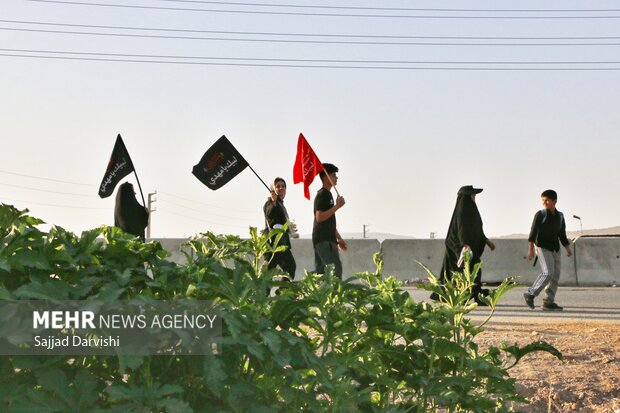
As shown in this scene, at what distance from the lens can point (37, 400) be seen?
2.72m

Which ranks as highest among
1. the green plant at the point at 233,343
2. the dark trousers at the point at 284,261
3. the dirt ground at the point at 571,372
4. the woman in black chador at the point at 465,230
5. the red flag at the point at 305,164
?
the red flag at the point at 305,164

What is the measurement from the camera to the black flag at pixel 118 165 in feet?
50.7

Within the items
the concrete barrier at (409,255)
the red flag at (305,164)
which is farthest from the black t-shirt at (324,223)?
the concrete barrier at (409,255)

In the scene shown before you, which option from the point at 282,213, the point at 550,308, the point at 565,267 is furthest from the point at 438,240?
the point at 282,213

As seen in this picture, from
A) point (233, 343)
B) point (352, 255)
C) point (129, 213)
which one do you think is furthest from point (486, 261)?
point (233, 343)

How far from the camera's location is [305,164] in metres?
14.3

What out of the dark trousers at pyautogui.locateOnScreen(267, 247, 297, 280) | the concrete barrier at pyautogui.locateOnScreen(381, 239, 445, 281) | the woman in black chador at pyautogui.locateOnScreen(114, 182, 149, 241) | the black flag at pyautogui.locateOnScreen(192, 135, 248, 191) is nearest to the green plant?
the woman in black chador at pyautogui.locateOnScreen(114, 182, 149, 241)

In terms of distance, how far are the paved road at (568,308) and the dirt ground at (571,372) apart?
2.44 metres

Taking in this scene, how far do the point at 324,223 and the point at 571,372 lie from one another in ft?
18.3

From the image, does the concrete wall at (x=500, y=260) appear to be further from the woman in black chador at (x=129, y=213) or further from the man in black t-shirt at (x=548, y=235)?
the woman in black chador at (x=129, y=213)

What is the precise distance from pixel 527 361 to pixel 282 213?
586 centimetres

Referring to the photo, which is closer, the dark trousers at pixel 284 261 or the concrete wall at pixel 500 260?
the dark trousers at pixel 284 261

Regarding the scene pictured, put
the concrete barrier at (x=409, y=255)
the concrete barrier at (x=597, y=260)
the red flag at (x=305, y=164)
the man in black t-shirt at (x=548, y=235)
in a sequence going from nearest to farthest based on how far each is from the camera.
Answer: the man in black t-shirt at (x=548, y=235)
the red flag at (x=305, y=164)
the concrete barrier at (x=597, y=260)
the concrete barrier at (x=409, y=255)

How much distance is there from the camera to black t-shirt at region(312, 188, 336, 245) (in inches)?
484
